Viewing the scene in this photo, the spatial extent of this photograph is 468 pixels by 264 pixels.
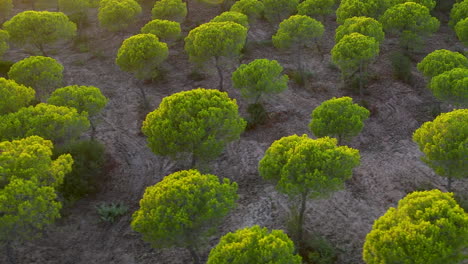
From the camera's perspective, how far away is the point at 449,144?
1097 inches

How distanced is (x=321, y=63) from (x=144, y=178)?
98.5 feet

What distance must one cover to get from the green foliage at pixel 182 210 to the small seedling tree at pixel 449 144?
613 inches

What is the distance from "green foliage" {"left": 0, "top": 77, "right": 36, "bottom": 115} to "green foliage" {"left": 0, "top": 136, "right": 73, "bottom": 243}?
868 cm

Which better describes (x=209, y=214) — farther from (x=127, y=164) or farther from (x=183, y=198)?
(x=127, y=164)

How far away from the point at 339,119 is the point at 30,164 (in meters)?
23.5

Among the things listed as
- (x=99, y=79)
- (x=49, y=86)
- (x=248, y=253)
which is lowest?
(x=99, y=79)

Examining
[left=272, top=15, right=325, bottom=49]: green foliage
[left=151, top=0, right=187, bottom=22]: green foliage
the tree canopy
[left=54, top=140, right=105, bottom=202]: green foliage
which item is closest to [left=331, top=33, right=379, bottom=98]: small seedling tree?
[left=272, top=15, right=325, bottom=49]: green foliage

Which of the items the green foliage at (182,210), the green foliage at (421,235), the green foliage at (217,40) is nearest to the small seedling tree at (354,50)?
the green foliage at (217,40)

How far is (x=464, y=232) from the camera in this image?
2055 cm

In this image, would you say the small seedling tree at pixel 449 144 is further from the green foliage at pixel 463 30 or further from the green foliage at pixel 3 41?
the green foliage at pixel 3 41

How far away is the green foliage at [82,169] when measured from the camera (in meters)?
33.9

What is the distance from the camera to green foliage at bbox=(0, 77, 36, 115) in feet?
112

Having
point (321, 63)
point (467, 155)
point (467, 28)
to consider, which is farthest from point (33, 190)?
point (467, 28)

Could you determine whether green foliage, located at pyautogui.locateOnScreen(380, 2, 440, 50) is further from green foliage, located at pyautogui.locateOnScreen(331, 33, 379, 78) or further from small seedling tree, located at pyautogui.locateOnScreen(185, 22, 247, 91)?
small seedling tree, located at pyautogui.locateOnScreen(185, 22, 247, 91)
